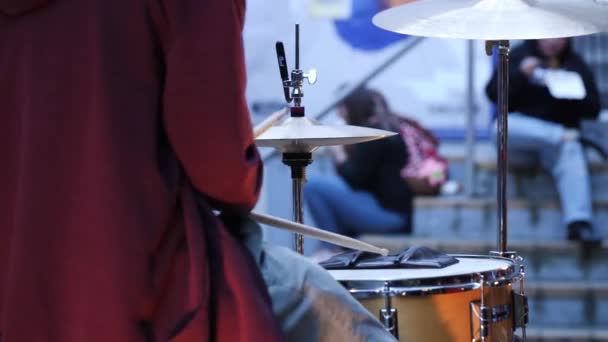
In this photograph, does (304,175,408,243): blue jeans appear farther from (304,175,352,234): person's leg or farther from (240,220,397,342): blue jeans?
(240,220,397,342): blue jeans

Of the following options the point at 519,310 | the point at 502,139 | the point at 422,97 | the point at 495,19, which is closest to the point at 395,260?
the point at 519,310


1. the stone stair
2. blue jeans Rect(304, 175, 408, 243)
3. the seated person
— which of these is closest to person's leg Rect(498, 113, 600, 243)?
the seated person

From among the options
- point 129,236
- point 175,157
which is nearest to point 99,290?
point 129,236

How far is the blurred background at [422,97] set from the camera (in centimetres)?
493

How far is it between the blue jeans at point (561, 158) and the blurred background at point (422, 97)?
0.48ft

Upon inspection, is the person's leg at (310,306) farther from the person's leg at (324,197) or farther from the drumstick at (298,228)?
the person's leg at (324,197)

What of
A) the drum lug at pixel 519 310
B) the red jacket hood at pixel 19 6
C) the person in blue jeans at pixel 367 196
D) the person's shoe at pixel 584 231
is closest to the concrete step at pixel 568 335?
the person's shoe at pixel 584 231

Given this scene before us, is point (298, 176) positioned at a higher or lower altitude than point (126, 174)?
lower

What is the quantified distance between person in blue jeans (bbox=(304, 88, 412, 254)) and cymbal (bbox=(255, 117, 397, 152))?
8.03ft

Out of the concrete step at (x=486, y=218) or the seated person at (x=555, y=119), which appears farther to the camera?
the concrete step at (x=486, y=218)

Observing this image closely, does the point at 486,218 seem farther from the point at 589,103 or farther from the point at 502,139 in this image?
the point at 502,139

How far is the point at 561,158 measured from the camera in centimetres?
475

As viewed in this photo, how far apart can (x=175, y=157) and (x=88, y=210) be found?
0.15 m

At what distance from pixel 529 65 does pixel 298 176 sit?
245 centimetres
